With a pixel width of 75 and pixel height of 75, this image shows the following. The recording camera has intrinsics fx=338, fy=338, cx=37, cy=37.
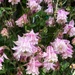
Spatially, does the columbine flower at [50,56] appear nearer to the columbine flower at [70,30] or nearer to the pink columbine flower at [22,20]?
the columbine flower at [70,30]

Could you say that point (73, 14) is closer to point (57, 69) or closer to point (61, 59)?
point (61, 59)

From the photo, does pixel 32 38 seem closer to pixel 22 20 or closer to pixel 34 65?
pixel 34 65

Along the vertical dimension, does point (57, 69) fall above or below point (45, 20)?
below

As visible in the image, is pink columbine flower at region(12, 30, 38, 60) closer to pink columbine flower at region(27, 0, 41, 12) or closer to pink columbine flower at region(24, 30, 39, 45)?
pink columbine flower at region(24, 30, 39, 45)

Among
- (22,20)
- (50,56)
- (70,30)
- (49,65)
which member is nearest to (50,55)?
(50,56)

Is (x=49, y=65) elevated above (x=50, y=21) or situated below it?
below

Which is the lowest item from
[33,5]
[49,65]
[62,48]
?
[49,65]

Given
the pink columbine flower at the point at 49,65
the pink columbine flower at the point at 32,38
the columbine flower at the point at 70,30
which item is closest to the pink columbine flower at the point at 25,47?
the pink columbine flower at the point at 32,38

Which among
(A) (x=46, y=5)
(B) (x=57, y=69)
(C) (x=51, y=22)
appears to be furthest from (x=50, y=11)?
(B) (x=57, y=69)

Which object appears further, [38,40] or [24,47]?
[38,40]

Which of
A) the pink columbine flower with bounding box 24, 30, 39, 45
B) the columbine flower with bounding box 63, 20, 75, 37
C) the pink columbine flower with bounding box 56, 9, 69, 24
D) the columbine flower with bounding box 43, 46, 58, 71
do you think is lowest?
the columbine flower with bounding box 43, 46, 58, 71

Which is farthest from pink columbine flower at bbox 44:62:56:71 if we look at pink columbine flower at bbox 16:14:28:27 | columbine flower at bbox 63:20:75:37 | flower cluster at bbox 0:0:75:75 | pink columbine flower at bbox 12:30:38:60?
pink columbine flower at bbox 16:14:28:27
